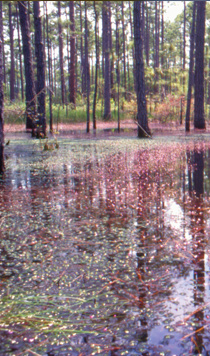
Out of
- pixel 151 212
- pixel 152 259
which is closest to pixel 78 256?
pixel 152 259

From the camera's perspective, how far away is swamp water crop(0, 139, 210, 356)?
1460 mm

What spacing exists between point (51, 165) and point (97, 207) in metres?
2.99

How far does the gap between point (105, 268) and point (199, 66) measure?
1383 cm

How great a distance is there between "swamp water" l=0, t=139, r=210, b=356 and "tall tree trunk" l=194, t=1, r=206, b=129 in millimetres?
10678

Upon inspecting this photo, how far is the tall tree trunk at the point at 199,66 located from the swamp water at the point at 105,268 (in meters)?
10.7

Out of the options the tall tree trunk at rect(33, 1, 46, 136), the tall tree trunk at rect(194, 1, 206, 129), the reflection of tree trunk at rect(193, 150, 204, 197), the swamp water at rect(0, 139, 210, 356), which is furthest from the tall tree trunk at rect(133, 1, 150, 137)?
the swamp water at rect(0, 139, 210, 356)

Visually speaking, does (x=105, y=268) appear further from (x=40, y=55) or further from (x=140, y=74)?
(x=140, y=74)

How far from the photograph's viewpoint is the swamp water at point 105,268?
1460 millimetres

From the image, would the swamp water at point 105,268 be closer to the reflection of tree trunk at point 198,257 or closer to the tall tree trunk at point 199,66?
the reflection of tree trunk at point 198,257

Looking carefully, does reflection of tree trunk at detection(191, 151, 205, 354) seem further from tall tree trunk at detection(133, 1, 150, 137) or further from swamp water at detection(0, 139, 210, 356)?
tall tree trunk at detection(133, 1, 150, 137)

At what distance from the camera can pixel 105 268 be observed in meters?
2.14

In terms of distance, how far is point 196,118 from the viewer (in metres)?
14.9

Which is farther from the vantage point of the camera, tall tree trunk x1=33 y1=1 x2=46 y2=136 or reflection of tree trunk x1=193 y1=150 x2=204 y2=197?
tall tree trunk x1=33 y1=1 x2=46 y2=136

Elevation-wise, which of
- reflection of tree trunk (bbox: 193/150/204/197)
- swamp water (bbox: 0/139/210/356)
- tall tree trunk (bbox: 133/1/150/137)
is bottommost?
swamp water (bbox: 0/139/210/356)
